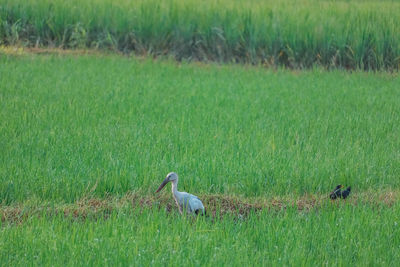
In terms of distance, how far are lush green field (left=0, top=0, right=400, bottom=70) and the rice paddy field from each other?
31 millimetres

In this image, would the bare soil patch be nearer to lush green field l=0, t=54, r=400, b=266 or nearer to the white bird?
lush green field l=0, t=54, r=400, b=266

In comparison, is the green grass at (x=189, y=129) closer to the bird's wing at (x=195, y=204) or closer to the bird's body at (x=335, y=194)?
the bird's body at (x=335, y=194)

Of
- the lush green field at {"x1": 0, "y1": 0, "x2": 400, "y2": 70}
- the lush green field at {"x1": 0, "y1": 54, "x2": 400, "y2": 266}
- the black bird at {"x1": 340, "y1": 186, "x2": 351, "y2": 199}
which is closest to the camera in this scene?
the lush green field at {"x1": 0, "y1": 54, "x2": 400, "y2": 266}

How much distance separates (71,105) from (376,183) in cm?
399

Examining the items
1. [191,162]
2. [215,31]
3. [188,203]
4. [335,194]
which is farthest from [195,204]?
[215,31]

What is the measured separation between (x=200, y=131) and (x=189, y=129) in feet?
0.47

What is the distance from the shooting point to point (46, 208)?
515 centimetres

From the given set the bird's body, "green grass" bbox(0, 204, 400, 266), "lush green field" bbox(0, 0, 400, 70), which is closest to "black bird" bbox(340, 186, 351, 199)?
the bird's body

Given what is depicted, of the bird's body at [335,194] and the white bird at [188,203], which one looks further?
the bird's body at [335,194]

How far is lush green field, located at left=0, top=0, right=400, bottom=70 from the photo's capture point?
38.0 ft

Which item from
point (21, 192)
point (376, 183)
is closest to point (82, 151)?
point (21, 192)

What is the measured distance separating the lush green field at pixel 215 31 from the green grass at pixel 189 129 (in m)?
0.85

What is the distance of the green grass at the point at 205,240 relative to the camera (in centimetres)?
418

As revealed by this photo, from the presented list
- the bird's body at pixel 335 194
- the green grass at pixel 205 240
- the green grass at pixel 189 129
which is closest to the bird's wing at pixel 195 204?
the green grass at pixel 205 240
